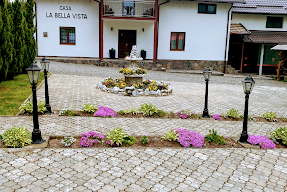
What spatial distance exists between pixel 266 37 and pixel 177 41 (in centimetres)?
742

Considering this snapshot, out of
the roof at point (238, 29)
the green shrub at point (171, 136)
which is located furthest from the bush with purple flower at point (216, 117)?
the roof at point (238, 29)

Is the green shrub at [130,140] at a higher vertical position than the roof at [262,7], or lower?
lower

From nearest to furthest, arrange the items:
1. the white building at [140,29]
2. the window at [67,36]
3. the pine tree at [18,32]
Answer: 1. the pine tree at [18,32]
2. the white building at [140,29]
3. the window at [67,36]

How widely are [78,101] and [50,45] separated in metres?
12.7

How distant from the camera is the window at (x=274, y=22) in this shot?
22.8m

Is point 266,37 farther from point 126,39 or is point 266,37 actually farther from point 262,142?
point 262,142

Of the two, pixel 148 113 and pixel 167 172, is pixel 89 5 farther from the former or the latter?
pixel 167 172

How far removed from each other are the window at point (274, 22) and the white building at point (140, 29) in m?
4.41

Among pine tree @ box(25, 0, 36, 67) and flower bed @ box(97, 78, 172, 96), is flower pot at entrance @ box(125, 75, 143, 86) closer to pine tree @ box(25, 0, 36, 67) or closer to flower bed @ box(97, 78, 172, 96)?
flower bed @ box(97, 78, 172, 96)

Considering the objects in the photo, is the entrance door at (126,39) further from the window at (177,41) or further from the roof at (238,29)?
the roof at (238,29)

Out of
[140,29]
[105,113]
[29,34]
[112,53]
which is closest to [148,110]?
[105,113]

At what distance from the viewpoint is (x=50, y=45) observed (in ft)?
67.5

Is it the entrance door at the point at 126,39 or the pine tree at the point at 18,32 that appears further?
the entrance door at the point at 126,39

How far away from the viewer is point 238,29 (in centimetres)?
2155
